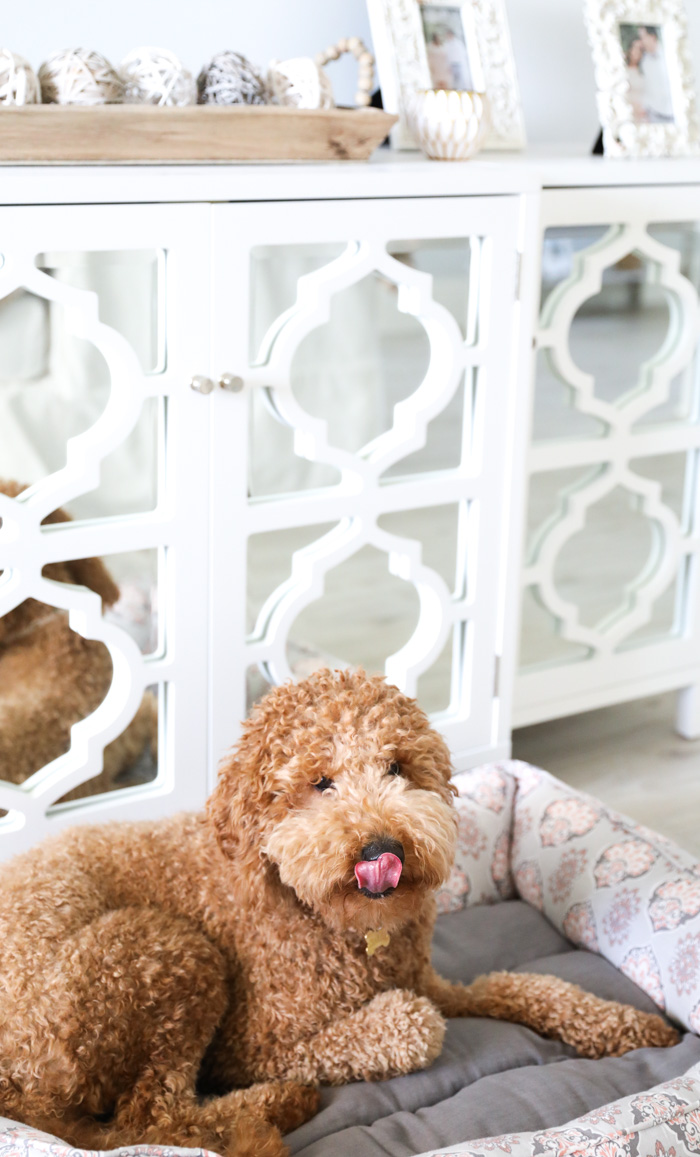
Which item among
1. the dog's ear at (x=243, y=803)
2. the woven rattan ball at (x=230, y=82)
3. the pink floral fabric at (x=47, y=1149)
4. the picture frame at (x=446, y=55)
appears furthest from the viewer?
the picture frame at (x=446, y=55)

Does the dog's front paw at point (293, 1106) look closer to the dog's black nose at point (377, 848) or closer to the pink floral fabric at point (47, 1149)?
the pink floral fabric at point (47, 1149)

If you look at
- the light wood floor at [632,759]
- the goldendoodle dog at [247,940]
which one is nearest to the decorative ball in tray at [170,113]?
the goldendoodle dog at [247,940]

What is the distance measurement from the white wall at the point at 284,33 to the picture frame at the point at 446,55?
17 centimetres

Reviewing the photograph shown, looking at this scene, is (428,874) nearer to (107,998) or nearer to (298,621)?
(107,998)

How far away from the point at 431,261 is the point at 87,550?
557 mm

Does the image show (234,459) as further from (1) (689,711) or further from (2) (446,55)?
(1) (689,711)

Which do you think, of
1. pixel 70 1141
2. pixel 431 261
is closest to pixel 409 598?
pixel 431 261

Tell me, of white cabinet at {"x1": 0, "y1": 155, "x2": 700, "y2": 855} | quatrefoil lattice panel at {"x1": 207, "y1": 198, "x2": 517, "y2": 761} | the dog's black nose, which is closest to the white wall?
white cabinet at {"x1": 0, "y1": 155, "x2": 700, "y2": 855}

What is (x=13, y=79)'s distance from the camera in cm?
124

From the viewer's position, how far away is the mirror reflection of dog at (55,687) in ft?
4.36

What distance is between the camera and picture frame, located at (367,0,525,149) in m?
1.67

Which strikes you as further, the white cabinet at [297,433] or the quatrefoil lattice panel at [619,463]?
the quatrefoil lattice panel at [619,463]

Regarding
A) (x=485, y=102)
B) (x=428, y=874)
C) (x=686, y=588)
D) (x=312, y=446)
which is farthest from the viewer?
(x=686, y=588)

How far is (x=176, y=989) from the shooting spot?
976 millimetres
